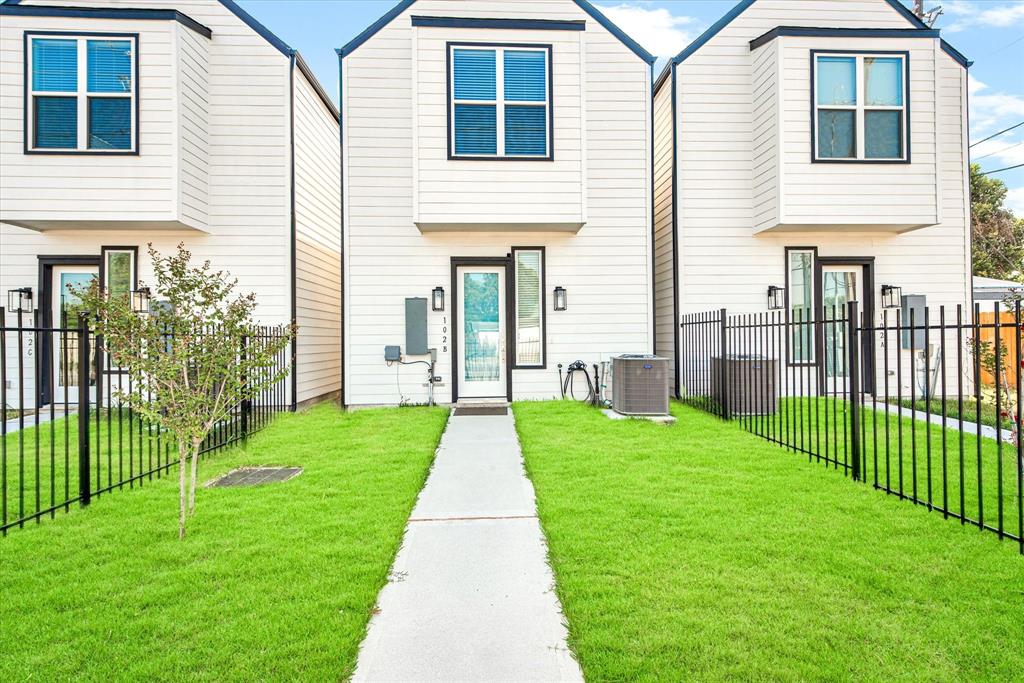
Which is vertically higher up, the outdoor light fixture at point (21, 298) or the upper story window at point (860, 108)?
the upper story window at point (860, 108)

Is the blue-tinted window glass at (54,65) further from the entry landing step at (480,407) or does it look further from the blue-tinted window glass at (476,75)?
the entry landing step at (480,407)

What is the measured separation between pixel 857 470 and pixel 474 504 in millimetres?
3377

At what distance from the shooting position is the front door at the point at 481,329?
33.0 ft

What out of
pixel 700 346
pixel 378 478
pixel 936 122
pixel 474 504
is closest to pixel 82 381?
pixel 378 478

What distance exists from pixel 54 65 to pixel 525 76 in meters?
7.16

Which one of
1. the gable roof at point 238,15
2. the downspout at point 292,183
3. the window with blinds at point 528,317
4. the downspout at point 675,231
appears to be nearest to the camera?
the gable roof at point 238,15

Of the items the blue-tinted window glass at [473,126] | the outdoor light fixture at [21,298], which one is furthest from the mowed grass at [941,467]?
the outdoor light fixture at [21,298]

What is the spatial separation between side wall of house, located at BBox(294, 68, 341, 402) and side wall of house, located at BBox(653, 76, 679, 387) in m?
6.21

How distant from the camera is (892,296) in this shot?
10281mm

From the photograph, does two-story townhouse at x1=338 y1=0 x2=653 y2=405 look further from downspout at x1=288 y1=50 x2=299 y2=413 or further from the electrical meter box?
downspout at x1=288 y1=50 x2=299 y2=413

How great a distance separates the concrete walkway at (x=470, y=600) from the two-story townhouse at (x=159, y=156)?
20.3 ft

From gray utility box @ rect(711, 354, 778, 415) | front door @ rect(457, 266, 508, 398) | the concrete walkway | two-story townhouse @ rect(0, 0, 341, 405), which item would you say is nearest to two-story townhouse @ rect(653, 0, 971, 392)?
gray utility box @ rect(711, 354, 778, 415)

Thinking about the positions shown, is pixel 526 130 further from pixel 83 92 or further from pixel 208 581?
pixel 208 581

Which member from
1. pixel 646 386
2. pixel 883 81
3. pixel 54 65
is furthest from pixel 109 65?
pixel 883 81
